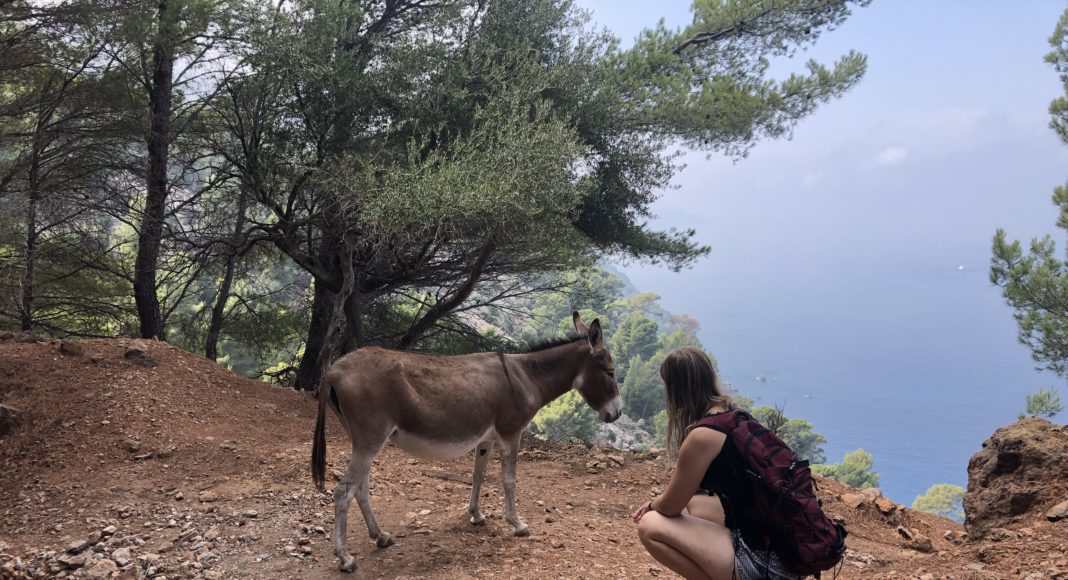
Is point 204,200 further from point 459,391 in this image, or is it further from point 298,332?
point 459,391

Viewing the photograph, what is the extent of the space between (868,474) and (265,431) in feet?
120

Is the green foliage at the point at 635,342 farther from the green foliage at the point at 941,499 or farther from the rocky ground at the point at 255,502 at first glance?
the rocky ground at the point at 255,502

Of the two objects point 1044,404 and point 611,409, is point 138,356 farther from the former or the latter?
point 1044,404

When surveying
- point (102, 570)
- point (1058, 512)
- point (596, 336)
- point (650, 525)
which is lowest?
point (102, 570)

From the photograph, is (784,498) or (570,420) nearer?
(784,498)

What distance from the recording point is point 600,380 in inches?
248

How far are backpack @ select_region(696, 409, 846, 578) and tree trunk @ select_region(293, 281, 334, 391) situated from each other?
10.3m

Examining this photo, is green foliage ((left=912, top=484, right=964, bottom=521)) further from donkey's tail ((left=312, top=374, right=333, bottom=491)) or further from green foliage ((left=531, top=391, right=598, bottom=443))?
donkey's tail ((left=312, top=374, right=333, bottom=491))

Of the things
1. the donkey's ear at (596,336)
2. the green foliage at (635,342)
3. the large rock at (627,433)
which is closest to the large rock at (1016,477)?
the donkey's ear at (596,336)

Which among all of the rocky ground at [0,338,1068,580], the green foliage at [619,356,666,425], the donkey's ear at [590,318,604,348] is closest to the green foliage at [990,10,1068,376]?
the rocky ground at [0,338,1068,580]

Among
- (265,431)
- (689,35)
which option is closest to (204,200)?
(265,431)

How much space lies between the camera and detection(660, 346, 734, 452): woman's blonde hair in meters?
3.78

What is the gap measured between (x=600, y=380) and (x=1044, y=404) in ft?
36.7

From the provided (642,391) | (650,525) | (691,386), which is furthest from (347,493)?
(642,391)
